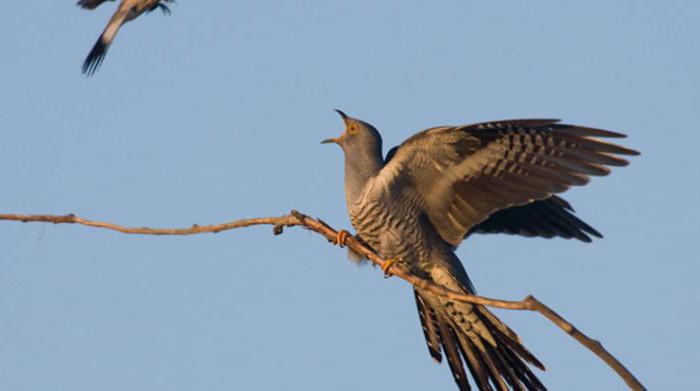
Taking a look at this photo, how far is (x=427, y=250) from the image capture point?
6.98 m

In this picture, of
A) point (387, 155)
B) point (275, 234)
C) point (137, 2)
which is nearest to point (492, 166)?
point (387, 155)

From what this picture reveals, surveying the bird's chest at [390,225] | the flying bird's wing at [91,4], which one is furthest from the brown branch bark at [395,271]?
the flying bird's wing at [91,4]

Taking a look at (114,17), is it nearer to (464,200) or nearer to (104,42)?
(104,42)

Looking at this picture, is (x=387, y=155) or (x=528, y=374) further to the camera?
(x=387, y=155)

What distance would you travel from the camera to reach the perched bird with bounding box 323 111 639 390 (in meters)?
6.33

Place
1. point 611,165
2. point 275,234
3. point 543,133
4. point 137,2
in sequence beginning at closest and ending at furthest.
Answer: point 275,234 → point 611,165 → point 543,133 → point 137,2

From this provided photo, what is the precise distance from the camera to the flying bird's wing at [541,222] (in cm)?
712

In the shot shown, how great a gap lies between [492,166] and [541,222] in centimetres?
83

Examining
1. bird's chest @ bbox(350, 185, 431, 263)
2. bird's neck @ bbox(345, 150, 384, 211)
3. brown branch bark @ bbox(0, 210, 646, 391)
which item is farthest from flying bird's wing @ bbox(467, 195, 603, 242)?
brown branch bark @ bbox(0, 210, 646, 391)

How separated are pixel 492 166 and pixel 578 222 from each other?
89 cm

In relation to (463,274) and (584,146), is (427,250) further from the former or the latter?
(584,146)

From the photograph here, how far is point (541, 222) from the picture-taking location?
7242 millimetres

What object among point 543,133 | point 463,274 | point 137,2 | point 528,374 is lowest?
point 528,374

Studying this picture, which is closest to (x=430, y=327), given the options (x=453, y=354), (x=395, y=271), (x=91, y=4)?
(x=453, y=354)
